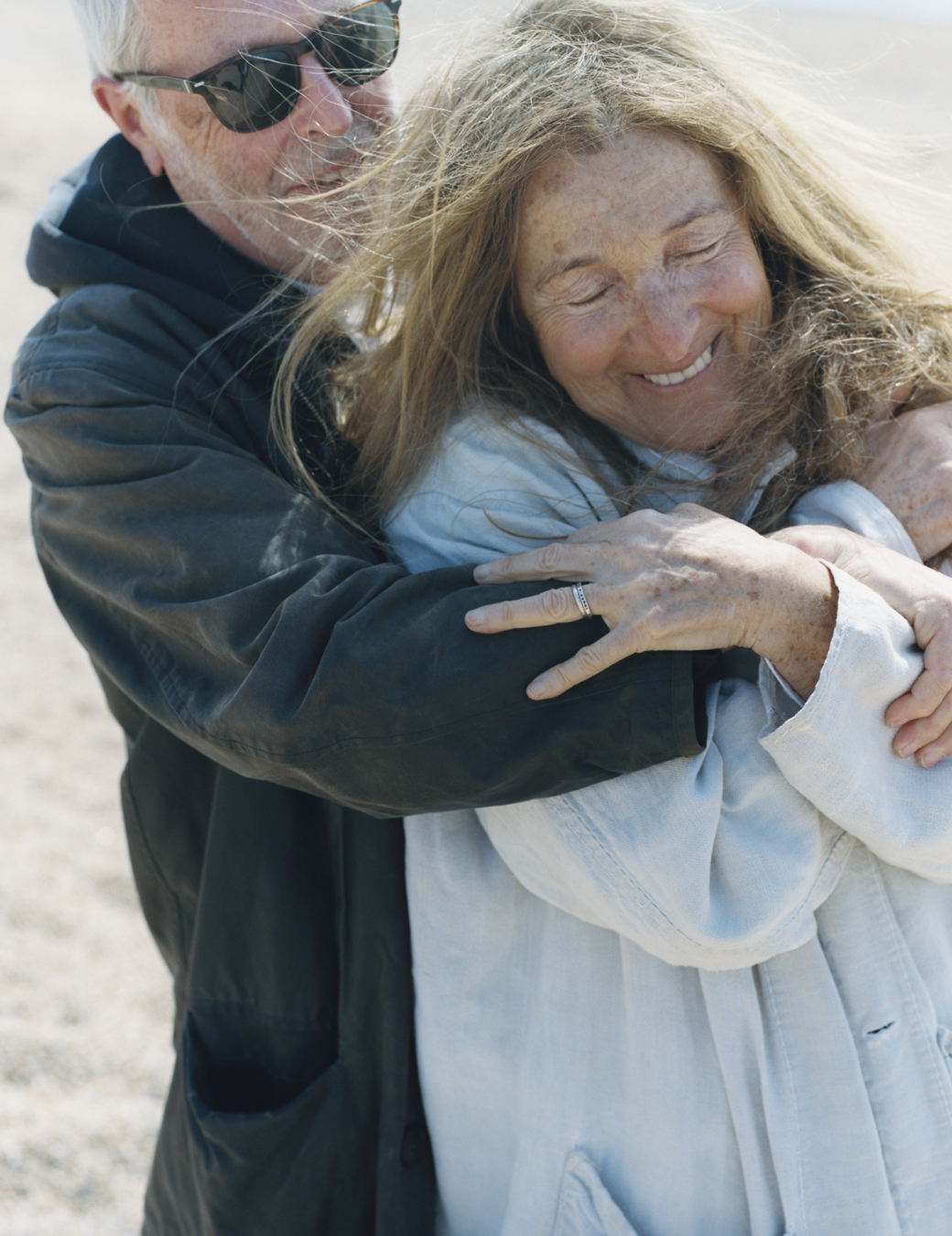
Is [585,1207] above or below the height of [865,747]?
below

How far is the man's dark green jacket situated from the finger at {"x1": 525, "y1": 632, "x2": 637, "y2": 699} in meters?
0.02

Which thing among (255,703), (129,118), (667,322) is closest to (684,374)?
(667,322)

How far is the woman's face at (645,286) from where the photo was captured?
160cm

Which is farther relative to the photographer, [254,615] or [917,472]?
[917,472]

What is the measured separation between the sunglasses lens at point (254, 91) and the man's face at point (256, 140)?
0.7 inches

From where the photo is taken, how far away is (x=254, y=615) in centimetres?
146

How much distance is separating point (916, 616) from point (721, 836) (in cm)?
38

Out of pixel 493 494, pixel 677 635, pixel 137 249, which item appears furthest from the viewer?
pixel 137 249

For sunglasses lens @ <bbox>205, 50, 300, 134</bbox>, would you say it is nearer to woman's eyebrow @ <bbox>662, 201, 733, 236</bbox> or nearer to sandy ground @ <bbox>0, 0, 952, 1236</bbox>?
sandy ground @ <bbox>0, 0, 952, 1236</bbox>

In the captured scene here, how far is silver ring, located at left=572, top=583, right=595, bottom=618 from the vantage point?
1.38m

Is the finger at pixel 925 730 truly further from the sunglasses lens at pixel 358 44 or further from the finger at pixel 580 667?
the sunglasses lens at pixel 358 44

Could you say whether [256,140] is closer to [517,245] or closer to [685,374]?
[517,245]

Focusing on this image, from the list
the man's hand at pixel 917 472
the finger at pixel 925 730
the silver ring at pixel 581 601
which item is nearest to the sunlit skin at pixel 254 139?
the silver ring at pixel 581 601

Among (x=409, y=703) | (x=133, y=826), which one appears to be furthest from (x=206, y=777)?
(x=409, y=703)
